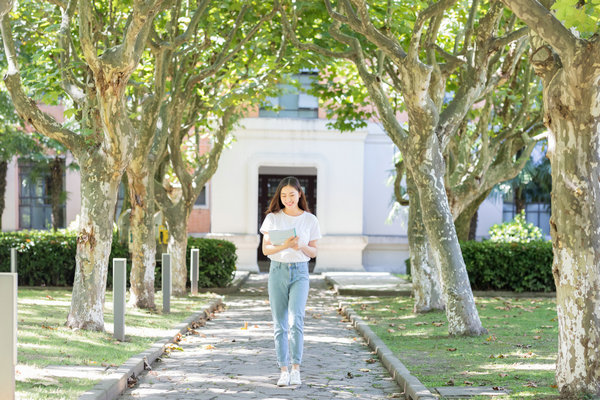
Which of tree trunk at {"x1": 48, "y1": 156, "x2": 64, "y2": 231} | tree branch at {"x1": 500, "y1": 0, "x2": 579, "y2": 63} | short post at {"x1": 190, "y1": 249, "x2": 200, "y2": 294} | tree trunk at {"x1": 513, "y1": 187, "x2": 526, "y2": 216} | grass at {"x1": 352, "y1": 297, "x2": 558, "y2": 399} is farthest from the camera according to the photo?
tree trunk at {"x1": 513, "y1": 187, "x2": 526, "y2": 216}

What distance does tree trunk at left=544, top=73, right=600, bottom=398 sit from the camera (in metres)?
6.50

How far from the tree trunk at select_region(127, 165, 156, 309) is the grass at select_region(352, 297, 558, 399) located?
3882 mm

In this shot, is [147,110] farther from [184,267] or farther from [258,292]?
[258,292]

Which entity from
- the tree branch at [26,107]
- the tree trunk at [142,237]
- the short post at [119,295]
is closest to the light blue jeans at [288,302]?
the short post at [119,295]

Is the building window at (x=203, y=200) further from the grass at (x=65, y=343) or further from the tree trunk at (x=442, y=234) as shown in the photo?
the tree trunk at (x=442, y=234)

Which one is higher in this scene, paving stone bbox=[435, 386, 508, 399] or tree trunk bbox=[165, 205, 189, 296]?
tree trunk bbox=[165, 205, 189, 296]

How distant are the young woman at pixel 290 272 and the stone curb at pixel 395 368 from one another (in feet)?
3.36

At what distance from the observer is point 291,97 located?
96.3ft

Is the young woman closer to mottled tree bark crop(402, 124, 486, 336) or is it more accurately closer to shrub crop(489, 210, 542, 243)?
mottled tree bark crop(402, 124, 486, 336)

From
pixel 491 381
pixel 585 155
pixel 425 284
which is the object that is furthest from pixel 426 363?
pixel 425 284

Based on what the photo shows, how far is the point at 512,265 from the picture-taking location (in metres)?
19.4

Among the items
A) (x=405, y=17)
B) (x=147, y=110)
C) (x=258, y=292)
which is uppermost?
(x=405, y=17)

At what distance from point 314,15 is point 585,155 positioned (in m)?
9.55

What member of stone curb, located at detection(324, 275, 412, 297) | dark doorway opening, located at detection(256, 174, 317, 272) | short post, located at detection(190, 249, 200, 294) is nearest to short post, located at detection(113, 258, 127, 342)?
short post, located at detection(190, 249, 200, 294)
